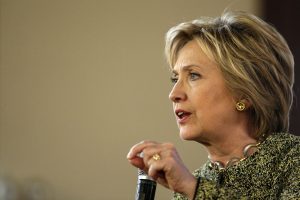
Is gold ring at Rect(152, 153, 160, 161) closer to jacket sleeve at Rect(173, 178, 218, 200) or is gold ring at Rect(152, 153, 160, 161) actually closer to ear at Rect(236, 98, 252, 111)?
jacket sleeve at Rect(173, 178, 218, 200)

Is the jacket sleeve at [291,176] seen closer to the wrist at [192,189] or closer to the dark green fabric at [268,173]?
the dark green fabric at [268,173]

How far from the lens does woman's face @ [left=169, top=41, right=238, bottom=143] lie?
1.74 m

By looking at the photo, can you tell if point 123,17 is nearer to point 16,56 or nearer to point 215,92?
point 16,56

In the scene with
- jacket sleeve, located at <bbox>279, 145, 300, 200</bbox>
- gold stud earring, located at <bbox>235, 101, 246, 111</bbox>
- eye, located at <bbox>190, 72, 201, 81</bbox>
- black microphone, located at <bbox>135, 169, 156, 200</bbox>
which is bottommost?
black microphone, located at <bbox>135, 169, 156, 200</bbox>

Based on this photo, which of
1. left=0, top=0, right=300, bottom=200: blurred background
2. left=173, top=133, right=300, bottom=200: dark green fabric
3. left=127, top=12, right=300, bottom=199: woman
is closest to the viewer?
→ left=173, top=133, right=300, bottom=200: dark green fabric

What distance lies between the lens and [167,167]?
145 centimetres

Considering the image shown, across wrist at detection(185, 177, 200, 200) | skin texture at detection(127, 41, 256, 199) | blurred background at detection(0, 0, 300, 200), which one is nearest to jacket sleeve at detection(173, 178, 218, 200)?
wrist at detection(185, 177, 200, 200)

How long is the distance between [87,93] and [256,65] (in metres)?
2.20

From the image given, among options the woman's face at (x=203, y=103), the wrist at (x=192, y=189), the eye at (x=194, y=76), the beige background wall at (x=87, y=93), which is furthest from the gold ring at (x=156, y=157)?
the beige background wall at (x=87, y=93)

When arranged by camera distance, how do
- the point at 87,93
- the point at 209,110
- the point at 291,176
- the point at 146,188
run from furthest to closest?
1. the point at 87,93
2. the point at 209,110
3. the point at 291,176
4. the point at 146,188

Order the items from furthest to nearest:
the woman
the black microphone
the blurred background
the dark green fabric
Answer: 1. the blurred background
2. the woman
3. the dark green fabric
4. the black microphone

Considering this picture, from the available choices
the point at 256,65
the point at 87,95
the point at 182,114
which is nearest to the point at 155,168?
the point at 182,114

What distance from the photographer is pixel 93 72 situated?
3.82m

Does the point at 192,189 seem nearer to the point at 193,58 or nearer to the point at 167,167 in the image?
the point at 167,167
